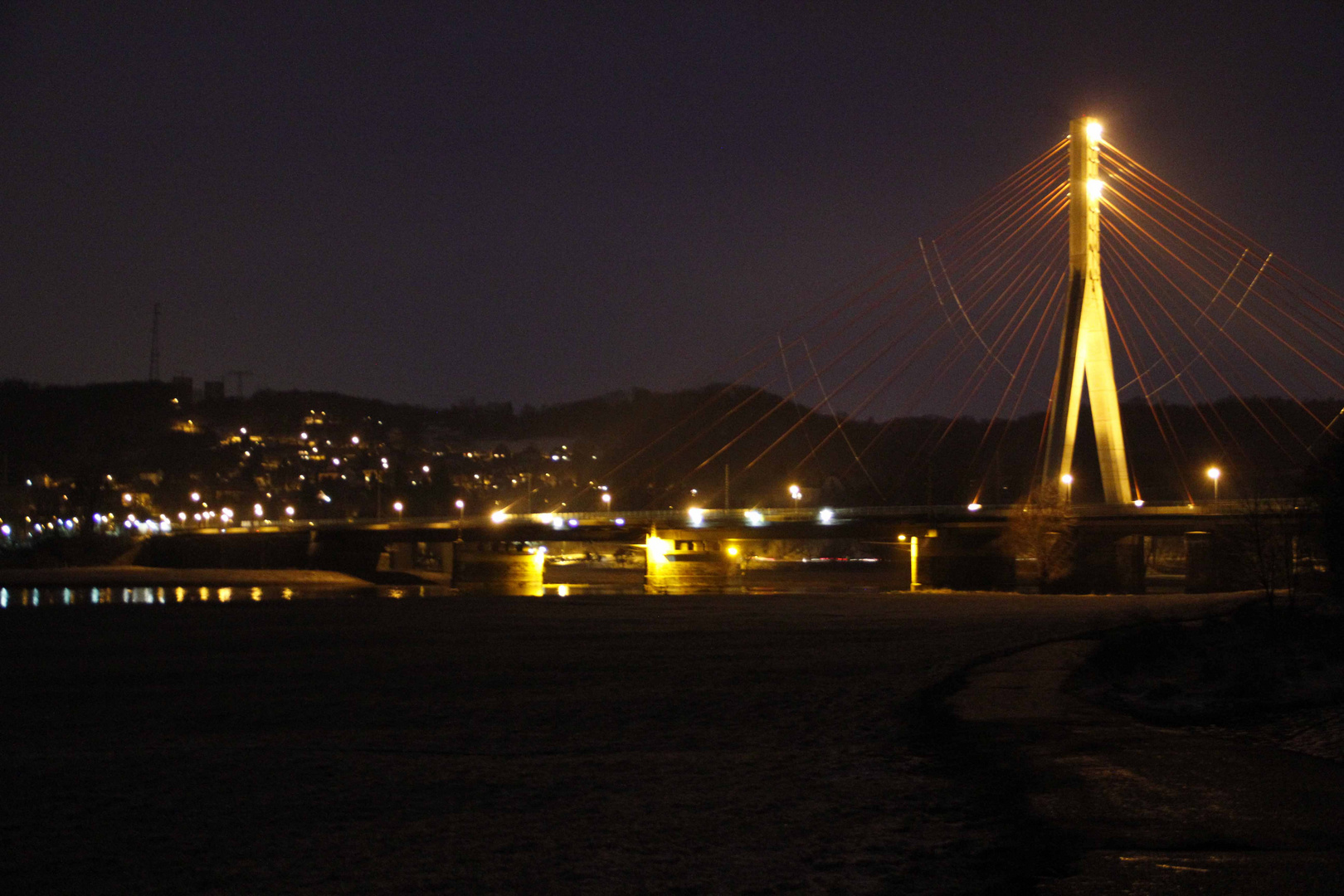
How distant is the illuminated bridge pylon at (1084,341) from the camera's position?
40.9 metres

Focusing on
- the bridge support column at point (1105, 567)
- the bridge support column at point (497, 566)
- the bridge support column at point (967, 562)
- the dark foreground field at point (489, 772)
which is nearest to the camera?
the dark foreground field at point (489, 772)

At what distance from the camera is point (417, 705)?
1130 centimetres

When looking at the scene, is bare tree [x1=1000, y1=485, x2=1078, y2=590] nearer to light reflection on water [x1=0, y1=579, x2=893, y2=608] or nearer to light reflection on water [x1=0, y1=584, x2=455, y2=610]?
light reflection on water [x1=0, y1=579, x2=893, y2=608]

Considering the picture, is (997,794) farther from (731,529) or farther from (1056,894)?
(731,529)

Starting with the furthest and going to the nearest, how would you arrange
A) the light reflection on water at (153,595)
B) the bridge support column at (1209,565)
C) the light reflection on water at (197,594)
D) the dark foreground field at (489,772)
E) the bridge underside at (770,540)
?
the bridge underside at (770,540), the bridge support column at (1209,565), the light reflection on water at (197,594), the light reflection on water at (153,595), the dark foreground field at (489,772)

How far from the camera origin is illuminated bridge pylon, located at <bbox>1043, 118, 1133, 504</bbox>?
134 ft

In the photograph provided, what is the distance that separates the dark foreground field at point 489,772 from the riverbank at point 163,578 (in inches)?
1390

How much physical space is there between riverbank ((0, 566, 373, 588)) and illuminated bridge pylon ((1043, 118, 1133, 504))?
33.6 metres

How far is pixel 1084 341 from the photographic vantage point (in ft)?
136

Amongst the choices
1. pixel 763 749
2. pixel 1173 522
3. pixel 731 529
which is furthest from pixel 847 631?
pixel 731 529

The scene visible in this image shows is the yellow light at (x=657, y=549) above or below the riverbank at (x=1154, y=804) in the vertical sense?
above

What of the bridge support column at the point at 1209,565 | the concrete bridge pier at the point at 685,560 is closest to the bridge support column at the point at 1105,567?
the bridge support column at the point at 1209,565

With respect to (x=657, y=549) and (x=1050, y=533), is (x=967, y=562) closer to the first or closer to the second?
(x=1050, y=533)

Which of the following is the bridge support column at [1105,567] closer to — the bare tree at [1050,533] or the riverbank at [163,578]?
the bare tree at [1050,533]
